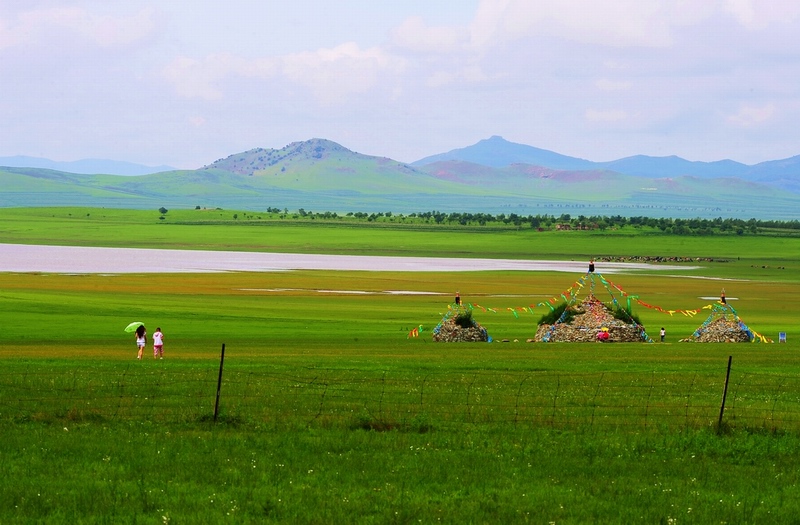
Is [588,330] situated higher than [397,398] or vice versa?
[397,398]

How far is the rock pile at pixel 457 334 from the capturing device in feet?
172

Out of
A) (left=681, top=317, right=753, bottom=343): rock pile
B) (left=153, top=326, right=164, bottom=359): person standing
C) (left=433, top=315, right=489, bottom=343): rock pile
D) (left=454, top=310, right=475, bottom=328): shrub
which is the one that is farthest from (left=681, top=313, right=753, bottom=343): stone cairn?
(left=153, top=326, right=164, bottom=359): person standing

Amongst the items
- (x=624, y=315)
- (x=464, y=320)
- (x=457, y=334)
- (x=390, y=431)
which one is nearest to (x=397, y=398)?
(x=390, y=431)

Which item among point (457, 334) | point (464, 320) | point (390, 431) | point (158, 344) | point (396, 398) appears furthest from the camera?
point (464, 320)

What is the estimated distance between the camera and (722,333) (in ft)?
180

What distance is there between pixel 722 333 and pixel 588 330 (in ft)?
21.7

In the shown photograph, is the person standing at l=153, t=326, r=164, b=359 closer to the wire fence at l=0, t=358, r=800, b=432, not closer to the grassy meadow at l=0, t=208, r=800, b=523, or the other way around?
the grassy meadow at l=0, t=208, r=800, b=523

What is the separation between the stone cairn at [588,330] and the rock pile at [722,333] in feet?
8.69

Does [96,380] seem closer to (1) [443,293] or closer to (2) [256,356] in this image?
(2) [256,356]

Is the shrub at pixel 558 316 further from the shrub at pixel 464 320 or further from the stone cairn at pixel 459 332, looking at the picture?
the shrub at pixel 464 320

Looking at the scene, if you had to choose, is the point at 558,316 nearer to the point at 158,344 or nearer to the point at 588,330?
the point at 588,330

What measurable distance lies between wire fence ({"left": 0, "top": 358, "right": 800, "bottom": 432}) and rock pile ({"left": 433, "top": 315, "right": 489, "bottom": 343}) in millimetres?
20631

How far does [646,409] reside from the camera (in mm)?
23438

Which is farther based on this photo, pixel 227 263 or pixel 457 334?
pixel 227 263
